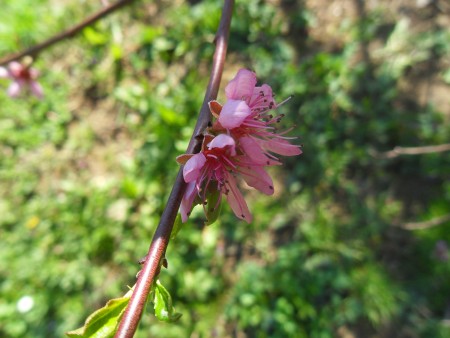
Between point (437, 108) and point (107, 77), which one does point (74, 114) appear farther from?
point (437, 108)

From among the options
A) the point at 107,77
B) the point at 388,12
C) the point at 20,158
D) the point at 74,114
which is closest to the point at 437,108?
the point at 388,12

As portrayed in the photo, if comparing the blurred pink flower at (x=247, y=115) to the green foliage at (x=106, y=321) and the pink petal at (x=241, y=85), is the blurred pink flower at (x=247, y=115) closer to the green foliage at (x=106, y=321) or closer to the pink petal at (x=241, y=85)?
the pink petal at (x=241, y=85)

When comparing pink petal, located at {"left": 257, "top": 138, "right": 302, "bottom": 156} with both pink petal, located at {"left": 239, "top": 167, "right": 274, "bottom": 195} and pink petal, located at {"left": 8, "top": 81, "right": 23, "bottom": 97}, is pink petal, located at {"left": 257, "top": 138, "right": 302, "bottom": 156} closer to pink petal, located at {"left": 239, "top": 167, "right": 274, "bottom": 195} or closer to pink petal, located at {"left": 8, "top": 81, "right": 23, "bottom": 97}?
pink petal, located at {"left": 239, "top": 167, "right": 274, "bottom": 195}

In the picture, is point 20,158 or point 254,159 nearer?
point 254,159

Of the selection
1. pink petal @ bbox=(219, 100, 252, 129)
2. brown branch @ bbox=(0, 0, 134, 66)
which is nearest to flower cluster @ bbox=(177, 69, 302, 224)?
pink petal @ bbox=(219, 100, 252, 129)

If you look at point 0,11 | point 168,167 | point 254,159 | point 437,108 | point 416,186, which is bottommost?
point 416,186
